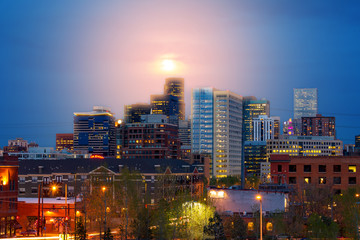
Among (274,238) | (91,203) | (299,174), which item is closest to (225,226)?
(274,238)

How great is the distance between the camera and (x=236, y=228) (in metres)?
93.2

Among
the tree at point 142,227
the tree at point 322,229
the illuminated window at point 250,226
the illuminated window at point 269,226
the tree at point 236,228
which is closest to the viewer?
the tree at point 322,229

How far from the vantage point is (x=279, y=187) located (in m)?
133

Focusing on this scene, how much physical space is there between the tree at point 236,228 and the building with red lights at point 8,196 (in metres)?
37.0

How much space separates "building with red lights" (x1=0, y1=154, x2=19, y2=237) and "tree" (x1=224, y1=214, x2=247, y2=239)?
121 feet

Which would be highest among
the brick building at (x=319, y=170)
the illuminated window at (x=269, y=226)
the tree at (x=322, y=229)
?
the brick building at (x=319, y=170)

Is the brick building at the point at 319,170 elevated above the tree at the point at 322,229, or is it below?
above

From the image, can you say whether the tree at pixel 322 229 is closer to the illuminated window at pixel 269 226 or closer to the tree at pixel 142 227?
the illuminated window at pixel 269 226

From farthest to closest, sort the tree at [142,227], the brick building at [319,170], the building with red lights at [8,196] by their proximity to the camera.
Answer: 1. the brick building at [319,170]
2. the building with red lights at [8,196]
3. the tree at [142,227]

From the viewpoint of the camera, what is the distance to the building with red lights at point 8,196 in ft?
317

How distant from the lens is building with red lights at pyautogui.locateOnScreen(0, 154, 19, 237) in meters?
96.7

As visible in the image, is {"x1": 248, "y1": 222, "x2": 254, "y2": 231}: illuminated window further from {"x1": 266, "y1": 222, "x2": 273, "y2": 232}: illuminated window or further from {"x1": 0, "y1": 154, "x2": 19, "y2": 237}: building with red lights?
{"x1": 0, "y1": 154, "x2": 19, "y2": 237}: building with red lights

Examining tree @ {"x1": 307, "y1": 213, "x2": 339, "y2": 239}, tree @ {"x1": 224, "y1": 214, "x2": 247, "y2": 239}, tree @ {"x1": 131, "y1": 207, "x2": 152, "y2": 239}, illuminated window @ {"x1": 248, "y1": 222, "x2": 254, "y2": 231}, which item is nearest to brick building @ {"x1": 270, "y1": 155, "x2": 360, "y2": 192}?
illuminated window @ {"x1": 248, "y1": 222, "x2": 254, "y2": 231}

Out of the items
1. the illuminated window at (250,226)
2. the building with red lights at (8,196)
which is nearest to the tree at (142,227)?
the illuminated window at (250,226)
